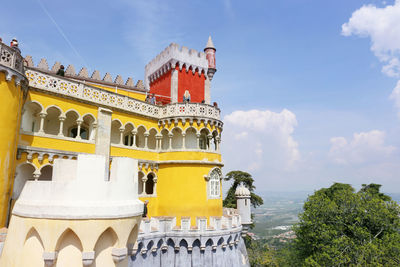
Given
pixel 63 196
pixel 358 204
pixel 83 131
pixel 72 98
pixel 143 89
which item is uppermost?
pixel 143 89

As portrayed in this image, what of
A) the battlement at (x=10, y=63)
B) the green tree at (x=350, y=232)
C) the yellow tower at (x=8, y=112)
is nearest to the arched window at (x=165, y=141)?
the yellow tower at (x=8, y=112)

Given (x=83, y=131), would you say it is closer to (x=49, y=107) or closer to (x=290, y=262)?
(x=49, y=107)

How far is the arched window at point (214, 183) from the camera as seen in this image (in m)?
21.4

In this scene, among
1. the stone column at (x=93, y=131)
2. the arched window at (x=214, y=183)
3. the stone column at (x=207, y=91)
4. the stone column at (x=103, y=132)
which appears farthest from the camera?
the stone column at (x=207, y=91)

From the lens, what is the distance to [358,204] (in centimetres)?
2222

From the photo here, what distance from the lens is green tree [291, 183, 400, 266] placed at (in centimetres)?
1888

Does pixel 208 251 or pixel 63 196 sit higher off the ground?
pixel 63 196

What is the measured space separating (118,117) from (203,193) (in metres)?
8.99

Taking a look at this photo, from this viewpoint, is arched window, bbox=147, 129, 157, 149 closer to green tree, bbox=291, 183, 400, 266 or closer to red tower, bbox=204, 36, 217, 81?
red tower, bbox=204, 36, 217, 81

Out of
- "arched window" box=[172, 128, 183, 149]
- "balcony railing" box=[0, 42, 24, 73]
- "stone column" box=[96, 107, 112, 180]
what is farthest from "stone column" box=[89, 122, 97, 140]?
"arched window" box=[172, 128, 183, 149]

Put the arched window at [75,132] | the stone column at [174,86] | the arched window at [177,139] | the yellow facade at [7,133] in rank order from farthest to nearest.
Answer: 1. the stone column at [174,86]
2. the arched window at [177,139]
3. the arched window at [75,132]
4. the yellow facade at [7,133]

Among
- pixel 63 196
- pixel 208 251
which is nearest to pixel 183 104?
pixel 208 251

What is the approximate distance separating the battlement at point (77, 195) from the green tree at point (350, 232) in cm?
1890

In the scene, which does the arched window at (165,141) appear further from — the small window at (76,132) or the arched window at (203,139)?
the small window at (76,132)
